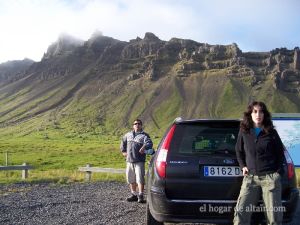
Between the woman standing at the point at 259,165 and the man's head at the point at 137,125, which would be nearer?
the woman standing at the point at 259,165

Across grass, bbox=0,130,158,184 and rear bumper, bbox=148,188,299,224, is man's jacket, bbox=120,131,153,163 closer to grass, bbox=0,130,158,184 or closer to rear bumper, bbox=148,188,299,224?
rear bumper, bbox=148,188,299,224

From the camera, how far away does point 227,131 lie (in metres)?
6.20

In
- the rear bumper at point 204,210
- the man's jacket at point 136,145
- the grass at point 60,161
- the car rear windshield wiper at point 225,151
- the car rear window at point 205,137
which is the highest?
the car rear window at point 205,137

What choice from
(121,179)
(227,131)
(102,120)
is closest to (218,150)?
(227,131)

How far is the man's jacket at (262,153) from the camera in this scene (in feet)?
17.8

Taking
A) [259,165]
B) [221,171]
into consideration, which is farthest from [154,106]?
[259,165]

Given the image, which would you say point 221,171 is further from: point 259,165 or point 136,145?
point 136,145

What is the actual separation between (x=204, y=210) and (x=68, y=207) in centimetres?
463

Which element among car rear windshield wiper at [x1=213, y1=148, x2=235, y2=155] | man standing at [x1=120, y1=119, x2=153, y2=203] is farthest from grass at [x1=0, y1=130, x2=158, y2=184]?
car rear windshield wiper at [x1=213, y1=148, x2=235, y2=155]

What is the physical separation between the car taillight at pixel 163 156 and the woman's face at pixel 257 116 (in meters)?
1.13

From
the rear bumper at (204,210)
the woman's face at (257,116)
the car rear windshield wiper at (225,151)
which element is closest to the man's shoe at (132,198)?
the rear bumper at (204,210)

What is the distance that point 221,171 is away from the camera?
5758mm

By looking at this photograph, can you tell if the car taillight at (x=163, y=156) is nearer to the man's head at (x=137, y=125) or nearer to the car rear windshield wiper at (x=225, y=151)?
the car rear windshield wiper at (x=225, y=151)

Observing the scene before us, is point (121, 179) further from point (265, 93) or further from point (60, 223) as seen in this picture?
point (265, 93)
